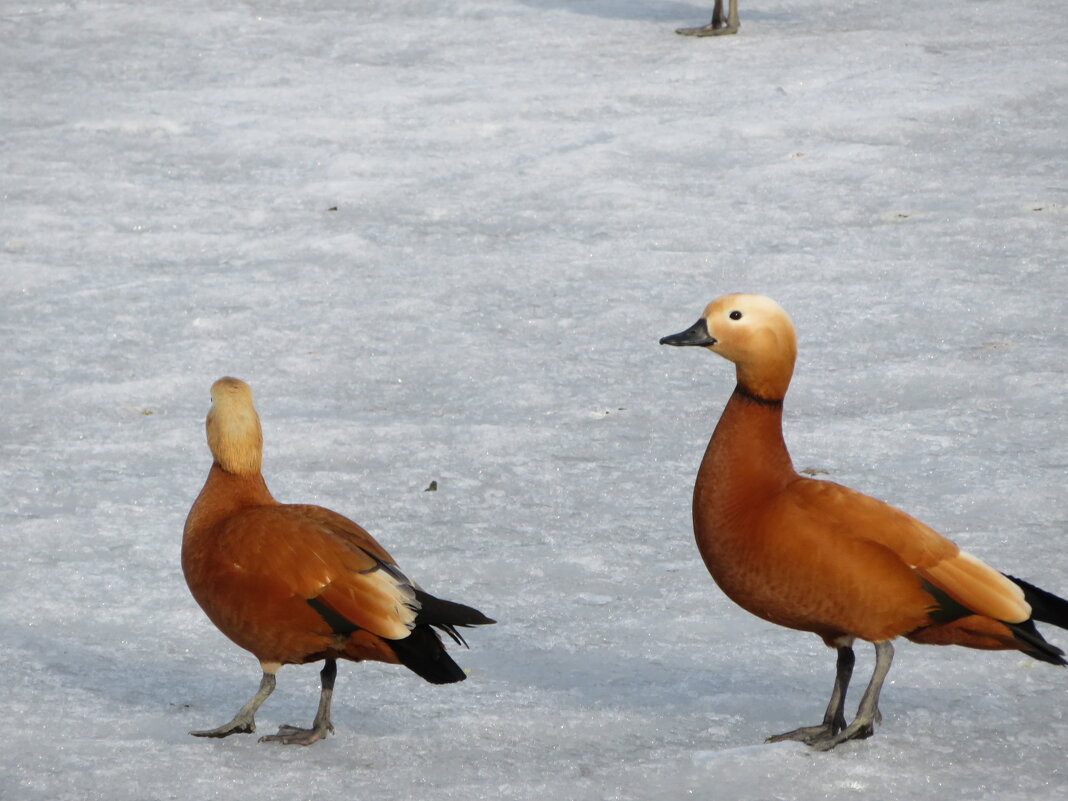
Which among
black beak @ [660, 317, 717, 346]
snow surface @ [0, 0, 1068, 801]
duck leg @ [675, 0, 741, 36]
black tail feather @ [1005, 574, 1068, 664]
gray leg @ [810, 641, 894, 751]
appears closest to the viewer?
black tail feather @ [1005, 574, 1068, 664]

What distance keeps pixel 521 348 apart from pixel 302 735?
10.8ft

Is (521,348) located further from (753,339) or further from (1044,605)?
(1044,605)

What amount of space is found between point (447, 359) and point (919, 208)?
297 cm

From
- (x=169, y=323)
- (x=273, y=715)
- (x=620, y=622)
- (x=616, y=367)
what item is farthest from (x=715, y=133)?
(x=273, y=715)

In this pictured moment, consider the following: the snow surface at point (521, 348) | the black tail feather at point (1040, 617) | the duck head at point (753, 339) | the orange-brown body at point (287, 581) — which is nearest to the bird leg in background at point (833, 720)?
the snow surface at point (521, 348)

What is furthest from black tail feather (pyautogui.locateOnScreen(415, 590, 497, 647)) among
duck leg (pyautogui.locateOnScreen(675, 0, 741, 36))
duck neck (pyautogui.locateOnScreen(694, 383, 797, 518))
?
duck leg (pyautogui.locateOnScreen(675, 0, 741, 36))

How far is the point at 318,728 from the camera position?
150 inches

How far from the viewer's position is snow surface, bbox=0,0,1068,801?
3.94 meters

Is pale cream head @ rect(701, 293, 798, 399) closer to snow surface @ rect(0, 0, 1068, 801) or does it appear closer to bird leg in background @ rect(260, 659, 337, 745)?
snow surface @ rect(0, 0, 1068, 801)

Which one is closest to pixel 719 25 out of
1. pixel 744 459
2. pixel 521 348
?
pixel 521 348

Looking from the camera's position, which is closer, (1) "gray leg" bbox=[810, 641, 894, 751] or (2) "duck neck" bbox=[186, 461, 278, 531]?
(1) "gray leg" bbox=[810, 641, 894, 751]

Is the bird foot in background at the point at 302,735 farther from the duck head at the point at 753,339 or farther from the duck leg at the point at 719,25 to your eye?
the duck leg at the point at 719,25

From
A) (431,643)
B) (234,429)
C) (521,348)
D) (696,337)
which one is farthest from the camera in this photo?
(521,348)

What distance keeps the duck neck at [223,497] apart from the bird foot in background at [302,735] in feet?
1.84
